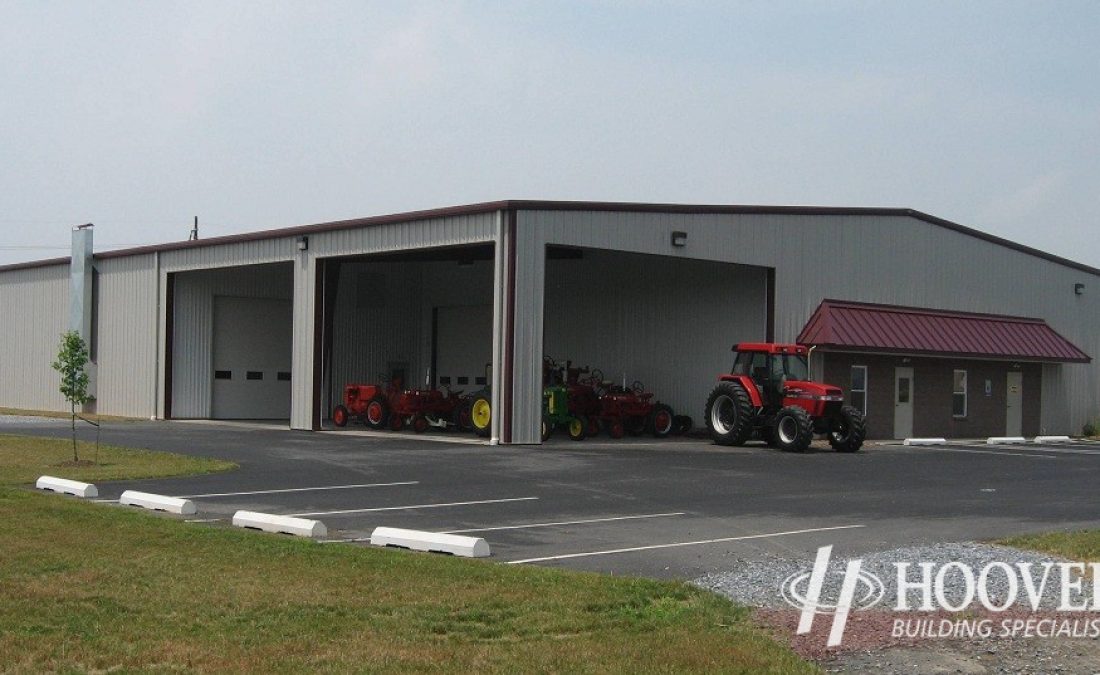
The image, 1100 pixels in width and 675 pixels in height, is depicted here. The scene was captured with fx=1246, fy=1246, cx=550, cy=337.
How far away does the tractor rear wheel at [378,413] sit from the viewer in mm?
32344

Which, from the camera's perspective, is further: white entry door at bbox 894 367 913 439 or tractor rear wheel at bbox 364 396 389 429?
white entry door at bbox 894 367 913 439

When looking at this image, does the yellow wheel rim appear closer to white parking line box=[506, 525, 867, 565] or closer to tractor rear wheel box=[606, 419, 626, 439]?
tractor rear wheel box=[606, 419, 626, 439]

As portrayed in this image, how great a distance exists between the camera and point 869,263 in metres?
32.6

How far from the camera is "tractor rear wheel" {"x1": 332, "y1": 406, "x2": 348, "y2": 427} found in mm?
33406

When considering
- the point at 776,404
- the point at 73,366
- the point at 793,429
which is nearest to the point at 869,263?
the point at 776,404

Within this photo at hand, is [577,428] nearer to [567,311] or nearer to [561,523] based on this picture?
[567,311]

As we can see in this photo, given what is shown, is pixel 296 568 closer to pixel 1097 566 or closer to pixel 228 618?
pixel 228 618

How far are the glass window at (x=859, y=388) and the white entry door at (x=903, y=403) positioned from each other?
4.15 feet

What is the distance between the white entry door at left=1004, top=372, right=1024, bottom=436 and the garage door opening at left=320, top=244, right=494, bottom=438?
15034 millimetres

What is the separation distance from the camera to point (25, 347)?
4125 cm

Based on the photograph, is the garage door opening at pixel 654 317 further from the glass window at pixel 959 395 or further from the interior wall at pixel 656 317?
the glass window at pixel 959 395

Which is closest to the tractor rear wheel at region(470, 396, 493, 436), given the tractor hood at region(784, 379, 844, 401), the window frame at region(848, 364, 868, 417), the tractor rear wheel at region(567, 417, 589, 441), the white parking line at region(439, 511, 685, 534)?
the tractor rear wheel at region(567, 417, 589, 441)

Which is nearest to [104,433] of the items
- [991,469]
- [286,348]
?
[286,348]

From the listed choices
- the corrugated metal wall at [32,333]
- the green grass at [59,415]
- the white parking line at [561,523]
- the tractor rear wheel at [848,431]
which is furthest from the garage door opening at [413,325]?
the white parking line at [561,523]
